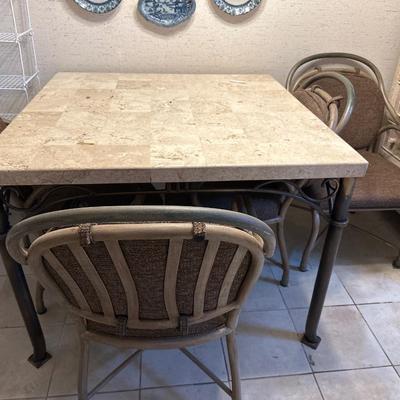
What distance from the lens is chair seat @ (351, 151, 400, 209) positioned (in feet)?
4.94

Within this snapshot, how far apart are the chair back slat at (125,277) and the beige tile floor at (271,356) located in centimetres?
52

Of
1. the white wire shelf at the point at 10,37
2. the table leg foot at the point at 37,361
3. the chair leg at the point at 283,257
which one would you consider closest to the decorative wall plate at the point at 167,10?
the white wire shelf at the point at 10,37

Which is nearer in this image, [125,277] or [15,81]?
[125,277]

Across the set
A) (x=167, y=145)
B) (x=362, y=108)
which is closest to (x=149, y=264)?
(x=167, y=145)

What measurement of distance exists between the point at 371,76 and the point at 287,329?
1355mm

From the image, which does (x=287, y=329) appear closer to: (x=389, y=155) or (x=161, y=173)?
(x=161, y=173)

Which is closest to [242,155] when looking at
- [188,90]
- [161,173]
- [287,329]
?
[161,173]

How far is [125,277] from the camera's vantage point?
2.44 ft

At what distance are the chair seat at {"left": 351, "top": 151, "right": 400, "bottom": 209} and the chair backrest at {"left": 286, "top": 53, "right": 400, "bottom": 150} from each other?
26cm

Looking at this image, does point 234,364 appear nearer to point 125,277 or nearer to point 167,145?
point 125,277

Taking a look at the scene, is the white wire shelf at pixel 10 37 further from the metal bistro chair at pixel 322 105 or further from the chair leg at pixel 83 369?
the chair leg at pixel 83 369

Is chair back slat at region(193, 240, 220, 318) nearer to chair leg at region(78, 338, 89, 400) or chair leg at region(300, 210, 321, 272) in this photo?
chair leg at region(78, 338, 89, 400)

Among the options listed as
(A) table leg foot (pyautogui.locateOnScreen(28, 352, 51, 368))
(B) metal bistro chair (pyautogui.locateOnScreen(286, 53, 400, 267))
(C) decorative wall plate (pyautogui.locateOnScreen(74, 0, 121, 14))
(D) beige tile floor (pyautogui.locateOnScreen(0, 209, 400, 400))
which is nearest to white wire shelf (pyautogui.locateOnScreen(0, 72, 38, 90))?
(C) decorative wall plate (pyautogui.locateOnScreen(74, 0, 121, 14))

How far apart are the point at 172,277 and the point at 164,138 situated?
1.58ft
